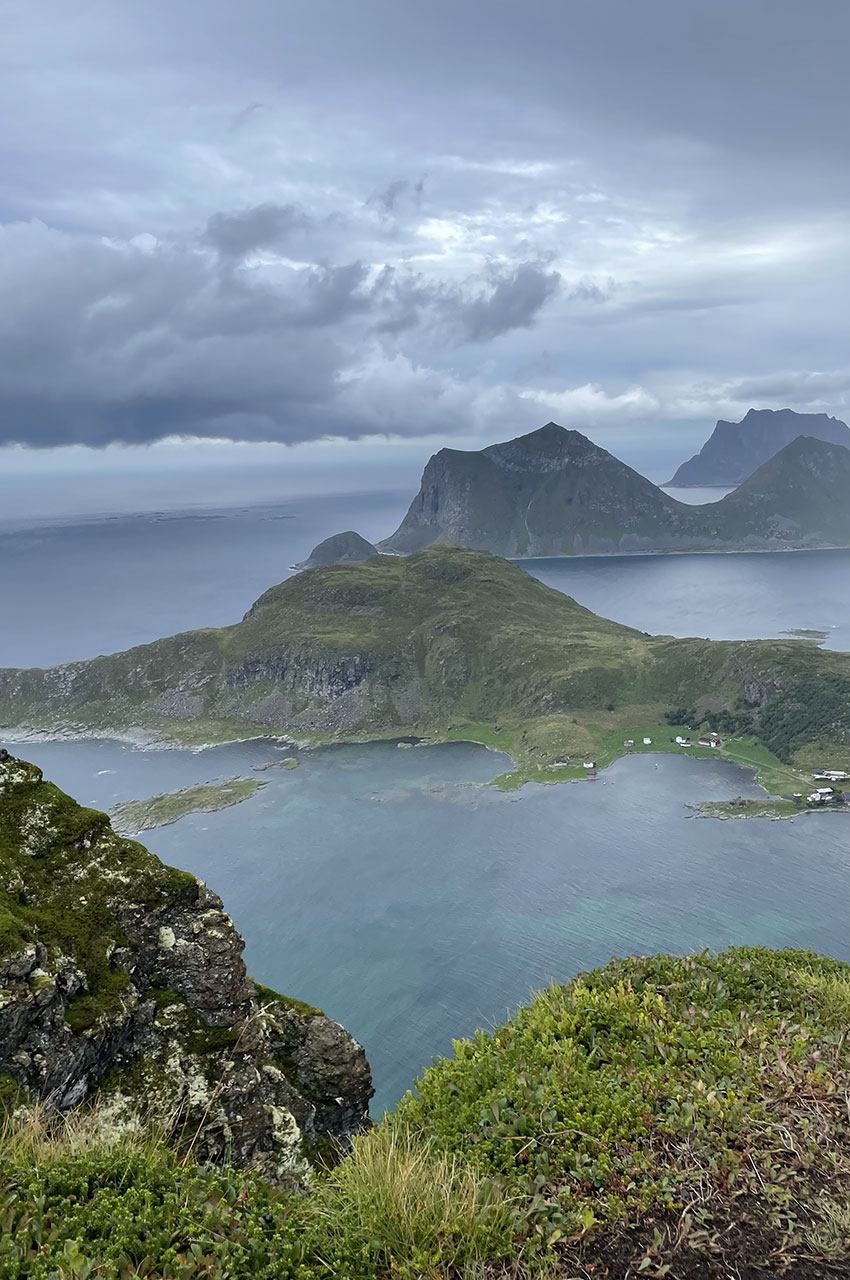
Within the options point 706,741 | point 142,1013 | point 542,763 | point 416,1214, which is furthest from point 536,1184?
point 706,741

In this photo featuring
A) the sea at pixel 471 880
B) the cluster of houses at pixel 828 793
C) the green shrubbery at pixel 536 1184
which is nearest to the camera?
the green shrubbery at pixel 536 1184

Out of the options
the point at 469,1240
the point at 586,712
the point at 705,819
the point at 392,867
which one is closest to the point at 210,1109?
the point at 469,1240

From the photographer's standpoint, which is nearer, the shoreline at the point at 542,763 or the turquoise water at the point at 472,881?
the turquoise water at the point at 472,881

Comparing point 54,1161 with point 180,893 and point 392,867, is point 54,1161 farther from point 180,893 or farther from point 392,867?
point 392,867

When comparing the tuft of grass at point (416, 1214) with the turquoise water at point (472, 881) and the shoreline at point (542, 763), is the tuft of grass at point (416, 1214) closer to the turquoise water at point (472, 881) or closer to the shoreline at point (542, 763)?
the turquoise water at point (472, 881)

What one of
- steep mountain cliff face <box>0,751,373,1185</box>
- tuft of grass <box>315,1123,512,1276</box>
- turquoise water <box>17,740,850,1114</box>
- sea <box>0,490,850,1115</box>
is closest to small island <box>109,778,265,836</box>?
sea <box>0,490,850,1115</box>

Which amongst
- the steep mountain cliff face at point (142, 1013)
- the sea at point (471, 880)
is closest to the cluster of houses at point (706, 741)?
the sea at point (471, 880)
